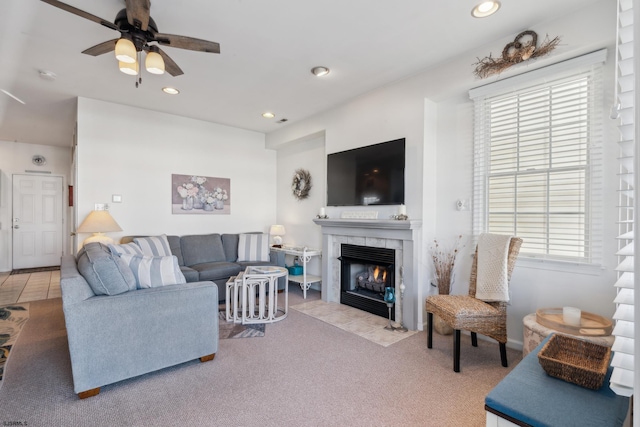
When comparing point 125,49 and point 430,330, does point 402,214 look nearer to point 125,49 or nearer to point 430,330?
point 430,330

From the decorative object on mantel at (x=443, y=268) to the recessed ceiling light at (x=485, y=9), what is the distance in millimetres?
1930

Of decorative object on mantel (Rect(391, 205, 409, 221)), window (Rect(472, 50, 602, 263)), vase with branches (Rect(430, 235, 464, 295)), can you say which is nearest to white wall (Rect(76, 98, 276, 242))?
decorative object on mantel (Rect(391, 205, 409, 221))

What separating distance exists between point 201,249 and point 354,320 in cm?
253

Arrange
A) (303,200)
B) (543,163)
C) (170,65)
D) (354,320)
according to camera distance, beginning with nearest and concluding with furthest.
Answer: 1. (170,65)
2. (543,163)
3. (354,320)
4. (303,200)

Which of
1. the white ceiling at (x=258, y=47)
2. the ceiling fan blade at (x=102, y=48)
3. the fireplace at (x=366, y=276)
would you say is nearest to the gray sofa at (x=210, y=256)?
the fireplace at (x=366, y=276)

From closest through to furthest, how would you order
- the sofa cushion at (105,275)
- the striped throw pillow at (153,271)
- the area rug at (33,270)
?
the sofa cushion at (105,275), the striped throw pillow at (153,271), the area rug at (33,270)

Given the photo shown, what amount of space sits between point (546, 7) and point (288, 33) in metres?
1.92

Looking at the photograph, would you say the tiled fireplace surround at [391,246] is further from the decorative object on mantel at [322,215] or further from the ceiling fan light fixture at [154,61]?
the ceiling fan light fixture at [154,61]

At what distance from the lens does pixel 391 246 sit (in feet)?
11.6

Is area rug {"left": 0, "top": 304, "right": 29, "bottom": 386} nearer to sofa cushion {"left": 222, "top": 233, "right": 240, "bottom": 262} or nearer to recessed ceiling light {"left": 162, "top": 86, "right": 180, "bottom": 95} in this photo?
sofa cushion {"left": 222, "top": 233, "right": 240, "bottom": 262}

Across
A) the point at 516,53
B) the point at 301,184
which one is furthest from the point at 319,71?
the point at 301,184

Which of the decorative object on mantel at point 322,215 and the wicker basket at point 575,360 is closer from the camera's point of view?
the wicker basket at point 575,360

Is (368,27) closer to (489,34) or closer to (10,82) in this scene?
(489,34)

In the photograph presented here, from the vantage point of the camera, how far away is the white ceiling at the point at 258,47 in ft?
7.41
